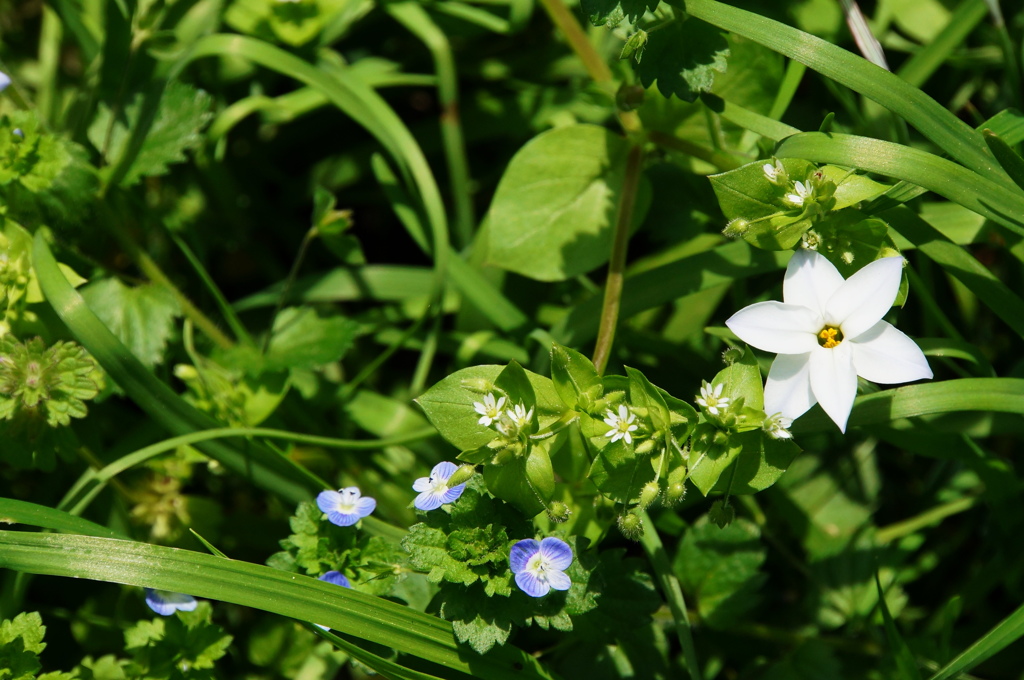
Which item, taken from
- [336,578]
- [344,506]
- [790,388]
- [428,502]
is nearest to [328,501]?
[344,506]

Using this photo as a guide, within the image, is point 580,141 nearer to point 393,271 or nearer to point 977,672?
point 393,271

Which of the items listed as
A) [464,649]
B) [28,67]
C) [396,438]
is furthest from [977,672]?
[28,67]

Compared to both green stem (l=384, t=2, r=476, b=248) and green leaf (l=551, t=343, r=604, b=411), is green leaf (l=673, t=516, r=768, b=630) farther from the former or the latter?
green stem (l=384, t=2, r=476, b=248)

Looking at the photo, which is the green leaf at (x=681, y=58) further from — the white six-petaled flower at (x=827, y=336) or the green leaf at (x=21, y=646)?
the green leaf at (x=21, y=646)

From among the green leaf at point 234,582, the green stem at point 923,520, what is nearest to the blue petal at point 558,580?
the green leaf at point 234,582

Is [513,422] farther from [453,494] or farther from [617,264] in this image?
[617,264]

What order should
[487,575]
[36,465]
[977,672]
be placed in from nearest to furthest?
[487,575] → [36,465] → [977,672]
